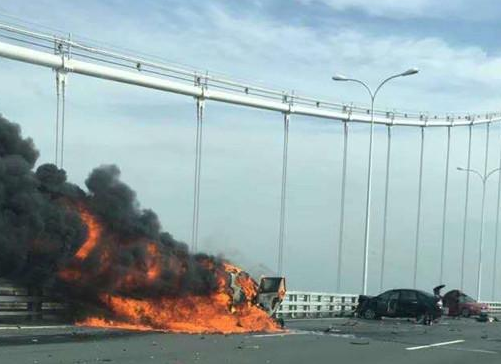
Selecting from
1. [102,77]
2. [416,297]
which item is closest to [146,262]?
[102,77]

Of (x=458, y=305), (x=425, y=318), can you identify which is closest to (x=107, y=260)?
(x=425, y=318)

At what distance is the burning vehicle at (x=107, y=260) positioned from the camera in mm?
18109

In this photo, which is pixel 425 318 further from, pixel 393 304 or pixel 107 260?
pixel 107 260

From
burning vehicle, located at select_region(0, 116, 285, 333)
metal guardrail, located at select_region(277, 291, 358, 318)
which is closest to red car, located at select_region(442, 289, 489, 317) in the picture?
metal guardrail, located at select_region(277, 291, 358, 318)

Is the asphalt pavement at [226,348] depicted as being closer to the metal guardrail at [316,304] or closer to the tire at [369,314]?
the metal guardrail at [316,304]

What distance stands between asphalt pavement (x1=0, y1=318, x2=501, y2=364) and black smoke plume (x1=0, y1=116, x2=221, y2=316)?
60.9 inches

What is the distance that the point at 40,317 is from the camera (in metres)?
18.2

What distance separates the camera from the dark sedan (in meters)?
28.5

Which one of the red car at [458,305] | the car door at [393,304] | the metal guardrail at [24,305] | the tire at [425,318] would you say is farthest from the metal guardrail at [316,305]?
the metal guardrail at [24,305]

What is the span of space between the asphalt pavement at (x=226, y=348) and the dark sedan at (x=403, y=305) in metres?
9.39

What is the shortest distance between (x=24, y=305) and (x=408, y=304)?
16350 mm

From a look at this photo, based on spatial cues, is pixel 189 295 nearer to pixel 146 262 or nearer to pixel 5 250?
pixel 146 262

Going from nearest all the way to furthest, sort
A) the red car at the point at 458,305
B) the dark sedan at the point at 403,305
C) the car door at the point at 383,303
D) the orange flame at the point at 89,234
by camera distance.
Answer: the orange flame at the point at 89,234 < the dark sedan at the point at 403,305 < the car door at the point at 383,303 < the red car at the point at 458,305

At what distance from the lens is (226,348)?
14008 mm
